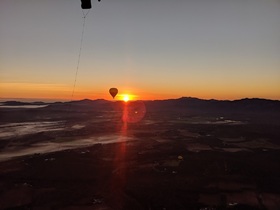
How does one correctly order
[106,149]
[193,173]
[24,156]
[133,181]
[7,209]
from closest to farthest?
[7,209] → [133,181] → [193,173] → [24,156] → [106,149]

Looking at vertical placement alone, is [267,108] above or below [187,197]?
above

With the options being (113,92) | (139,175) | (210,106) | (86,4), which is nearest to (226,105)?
(210,106)

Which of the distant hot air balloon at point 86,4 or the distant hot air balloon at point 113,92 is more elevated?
the distant hot air balloon at point 86,4

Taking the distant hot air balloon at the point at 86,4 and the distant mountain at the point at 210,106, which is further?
the distant mountain at the point at 210,106

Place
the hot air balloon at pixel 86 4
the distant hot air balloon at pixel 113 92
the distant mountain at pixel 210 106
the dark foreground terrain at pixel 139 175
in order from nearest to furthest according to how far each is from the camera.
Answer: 1. the hot air balloon at pixel 86 4
2. the dark foreground terrain at pixel 139 175
3. the distant hot air balloon at pixel 113 92
4. the distant mountain at pixel 210 106

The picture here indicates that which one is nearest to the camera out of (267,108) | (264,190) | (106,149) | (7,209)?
(7,209)

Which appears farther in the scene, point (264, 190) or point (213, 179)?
point (213, 179)

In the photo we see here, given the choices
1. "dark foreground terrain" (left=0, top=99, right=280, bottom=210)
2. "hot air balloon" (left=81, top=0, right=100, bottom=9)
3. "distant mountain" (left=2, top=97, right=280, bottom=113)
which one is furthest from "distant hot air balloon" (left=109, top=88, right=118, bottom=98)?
"distant mountain" (left=2, top=97, right=280, bottom=113)

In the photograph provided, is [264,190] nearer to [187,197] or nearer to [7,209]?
[187,197]

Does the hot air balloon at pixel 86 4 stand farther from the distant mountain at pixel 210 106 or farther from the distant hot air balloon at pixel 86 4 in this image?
the distant mountain at pixel 210 106

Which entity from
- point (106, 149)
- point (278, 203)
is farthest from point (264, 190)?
point (106, 149)

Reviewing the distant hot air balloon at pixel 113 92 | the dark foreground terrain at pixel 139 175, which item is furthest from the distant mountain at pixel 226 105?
the dark foreground terrain at pixel 139 175
